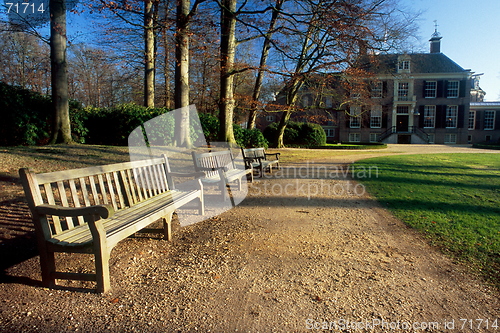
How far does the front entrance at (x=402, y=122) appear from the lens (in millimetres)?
40213

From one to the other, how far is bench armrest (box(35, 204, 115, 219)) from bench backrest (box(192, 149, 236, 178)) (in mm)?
3416

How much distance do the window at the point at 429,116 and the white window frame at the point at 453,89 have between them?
2377 mm

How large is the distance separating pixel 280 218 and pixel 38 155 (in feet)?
21.2

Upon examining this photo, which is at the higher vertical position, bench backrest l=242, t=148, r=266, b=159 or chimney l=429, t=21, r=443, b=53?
chimney l=429, t=21, r=443, b=53

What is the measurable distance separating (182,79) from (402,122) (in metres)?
37.6

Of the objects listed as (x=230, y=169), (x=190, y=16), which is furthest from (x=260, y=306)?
(x=190, y=16)

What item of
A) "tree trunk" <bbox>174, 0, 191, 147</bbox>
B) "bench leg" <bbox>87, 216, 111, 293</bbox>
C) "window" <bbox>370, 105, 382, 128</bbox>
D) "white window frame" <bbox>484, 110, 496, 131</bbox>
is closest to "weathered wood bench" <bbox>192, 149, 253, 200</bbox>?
"bench leg" <bbox>87, 216, 111, 293</bbox>

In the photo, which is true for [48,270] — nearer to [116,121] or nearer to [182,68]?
[182,68]

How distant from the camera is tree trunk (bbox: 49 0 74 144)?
9.72 metres

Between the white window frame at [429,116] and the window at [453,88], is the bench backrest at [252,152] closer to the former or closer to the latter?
the white window frame at [429,116]

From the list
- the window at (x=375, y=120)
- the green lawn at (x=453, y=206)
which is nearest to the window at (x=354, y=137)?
the window at (x=375, y=120)

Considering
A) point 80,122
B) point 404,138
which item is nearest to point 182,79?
point 80,122

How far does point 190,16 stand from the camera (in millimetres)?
9367

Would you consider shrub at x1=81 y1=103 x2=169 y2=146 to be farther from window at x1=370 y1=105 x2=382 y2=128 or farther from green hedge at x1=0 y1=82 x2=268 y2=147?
window at x1=370 y1=105 x2=382 y2=128
